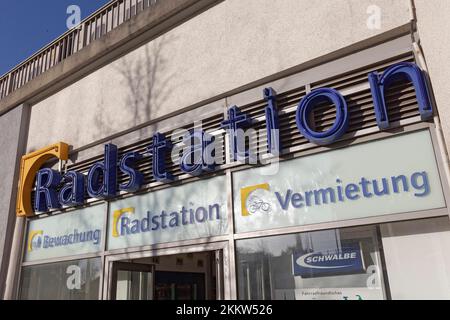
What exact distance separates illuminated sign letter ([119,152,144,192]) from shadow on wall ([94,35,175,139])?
67 cm

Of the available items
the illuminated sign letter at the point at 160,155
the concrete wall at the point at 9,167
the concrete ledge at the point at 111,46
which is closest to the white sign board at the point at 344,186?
the illuminated sign letter at the point at 160,155

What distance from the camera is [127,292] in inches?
292

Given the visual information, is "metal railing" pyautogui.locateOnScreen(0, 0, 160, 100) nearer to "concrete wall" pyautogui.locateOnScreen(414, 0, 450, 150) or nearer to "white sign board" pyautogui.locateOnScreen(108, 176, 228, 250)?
"white sign board" pyautogui.locateOnScreen(108, 176, 228, 250)

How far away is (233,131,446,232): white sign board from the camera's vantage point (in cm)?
478

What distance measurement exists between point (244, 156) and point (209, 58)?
1991 millimetres

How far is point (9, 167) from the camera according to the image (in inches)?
393

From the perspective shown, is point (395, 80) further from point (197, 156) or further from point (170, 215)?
point (170, 215)

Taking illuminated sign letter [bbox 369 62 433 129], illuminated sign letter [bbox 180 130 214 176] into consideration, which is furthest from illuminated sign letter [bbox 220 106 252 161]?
illuminated sign letter [bbox 369 62 433 129]

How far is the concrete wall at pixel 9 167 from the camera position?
9180 mm

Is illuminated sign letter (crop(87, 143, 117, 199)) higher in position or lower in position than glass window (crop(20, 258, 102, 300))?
higher

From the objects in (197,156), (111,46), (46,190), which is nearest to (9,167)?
(46,190)

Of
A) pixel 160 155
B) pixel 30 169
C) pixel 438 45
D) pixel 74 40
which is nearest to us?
pixel 438 45

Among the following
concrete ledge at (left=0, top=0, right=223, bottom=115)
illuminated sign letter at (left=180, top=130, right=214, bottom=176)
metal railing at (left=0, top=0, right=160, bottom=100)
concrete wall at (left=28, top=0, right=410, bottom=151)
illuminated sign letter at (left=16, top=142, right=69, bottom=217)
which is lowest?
illuminated sign letter at (left=180, top=130, right=214, bottom=176)

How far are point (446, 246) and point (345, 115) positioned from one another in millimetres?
1891
